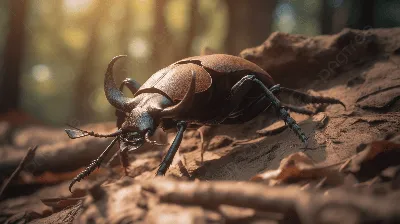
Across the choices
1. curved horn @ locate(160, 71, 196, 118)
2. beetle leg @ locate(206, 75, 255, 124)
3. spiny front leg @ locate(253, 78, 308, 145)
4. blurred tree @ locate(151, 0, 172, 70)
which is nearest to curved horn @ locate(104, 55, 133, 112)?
curved horn @ locate(160, 71, 196, 118)

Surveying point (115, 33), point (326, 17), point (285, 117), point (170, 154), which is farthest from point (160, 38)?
point (170, 154)

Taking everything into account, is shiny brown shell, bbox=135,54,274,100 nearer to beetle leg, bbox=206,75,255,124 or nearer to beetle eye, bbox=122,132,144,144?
beetle leg, bbox=206,75,255,124

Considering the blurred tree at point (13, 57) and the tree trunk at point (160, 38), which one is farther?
the tree trunk at point (160, 38)

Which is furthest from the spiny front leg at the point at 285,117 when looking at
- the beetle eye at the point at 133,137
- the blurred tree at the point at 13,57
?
the blurred tree at the point at 13,57

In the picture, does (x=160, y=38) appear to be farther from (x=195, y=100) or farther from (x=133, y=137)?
(x=133, y=137)

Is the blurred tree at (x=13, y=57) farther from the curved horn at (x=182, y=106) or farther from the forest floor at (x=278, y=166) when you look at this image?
the curved horn at (x=182, y=106)

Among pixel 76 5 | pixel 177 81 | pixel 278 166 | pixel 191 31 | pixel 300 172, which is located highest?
pixel 76 5

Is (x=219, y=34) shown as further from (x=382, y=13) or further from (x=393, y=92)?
(x=393, y=92)
